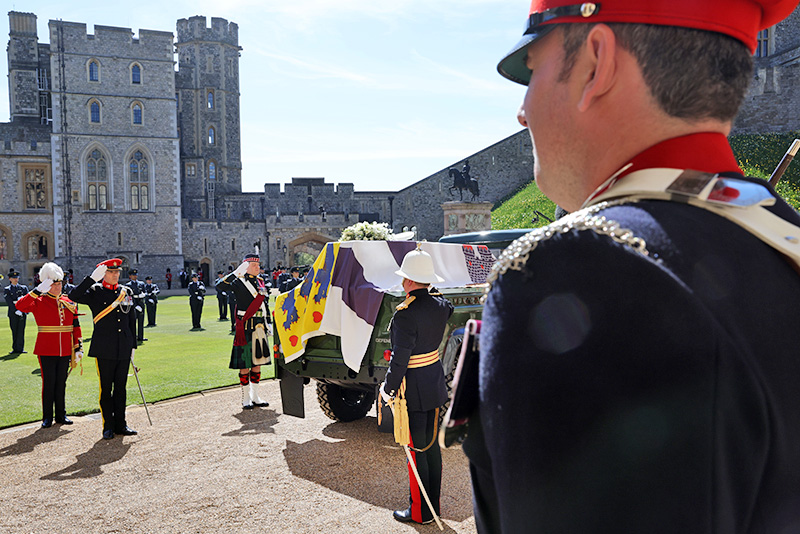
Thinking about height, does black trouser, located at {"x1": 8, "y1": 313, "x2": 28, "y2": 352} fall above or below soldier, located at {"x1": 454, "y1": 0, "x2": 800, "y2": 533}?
below

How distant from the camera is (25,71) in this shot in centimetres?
4506

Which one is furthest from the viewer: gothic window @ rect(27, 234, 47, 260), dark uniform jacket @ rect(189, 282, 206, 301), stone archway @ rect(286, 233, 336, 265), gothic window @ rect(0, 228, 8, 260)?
stone archway @ rect(286, 233, 336, 265)

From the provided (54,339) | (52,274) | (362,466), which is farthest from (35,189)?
(362,466)

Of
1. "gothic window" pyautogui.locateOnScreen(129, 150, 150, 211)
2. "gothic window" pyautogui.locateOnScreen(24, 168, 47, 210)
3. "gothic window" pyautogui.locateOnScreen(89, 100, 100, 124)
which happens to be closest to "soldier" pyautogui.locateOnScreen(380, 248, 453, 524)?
"gothic window" pyautogui.locateOnScreen(129, 150, 150, 211)

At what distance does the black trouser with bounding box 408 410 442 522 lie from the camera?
4.68 metres

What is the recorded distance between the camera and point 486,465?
0.85 metres

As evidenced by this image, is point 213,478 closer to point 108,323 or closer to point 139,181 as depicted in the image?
point 108,323

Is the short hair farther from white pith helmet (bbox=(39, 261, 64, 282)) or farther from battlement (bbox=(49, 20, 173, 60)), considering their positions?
battlement (bbox=(49, 20, 173, 60))

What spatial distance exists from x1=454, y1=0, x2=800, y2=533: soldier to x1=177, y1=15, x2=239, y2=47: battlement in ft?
173

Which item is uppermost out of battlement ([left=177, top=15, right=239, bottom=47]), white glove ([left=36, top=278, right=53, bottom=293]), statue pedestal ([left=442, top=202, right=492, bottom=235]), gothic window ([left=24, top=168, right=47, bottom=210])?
battlement ([left=177, top=15, right=239, bottom=47])

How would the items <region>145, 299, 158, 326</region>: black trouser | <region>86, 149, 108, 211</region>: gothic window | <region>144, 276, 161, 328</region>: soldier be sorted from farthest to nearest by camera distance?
<region>86, 149, 108, 211</region>: gothic window < <region>145, 299, 158, 326</region>: black trouser < <region>144, 276, 161, 328</region>: soldier

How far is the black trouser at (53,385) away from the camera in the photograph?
749cm

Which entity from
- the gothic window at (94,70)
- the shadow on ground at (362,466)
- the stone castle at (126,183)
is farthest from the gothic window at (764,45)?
the gothic window at (94,70)

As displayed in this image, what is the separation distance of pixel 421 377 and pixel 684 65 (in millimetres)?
4056
